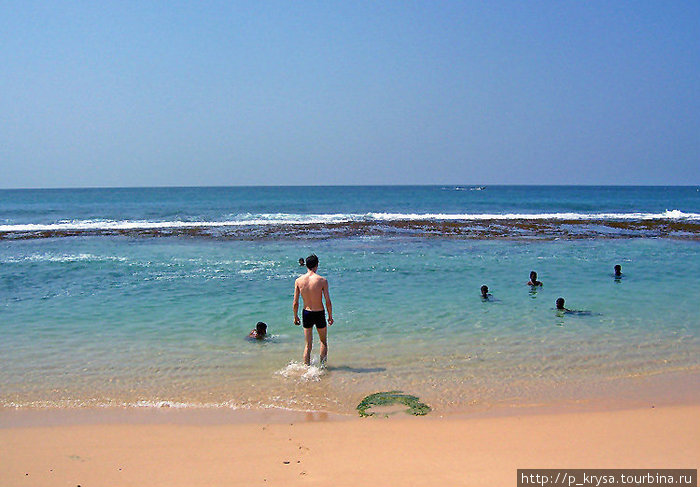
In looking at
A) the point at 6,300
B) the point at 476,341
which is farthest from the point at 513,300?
the point at 6,300

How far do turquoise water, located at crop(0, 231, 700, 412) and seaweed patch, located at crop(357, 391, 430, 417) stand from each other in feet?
0.50

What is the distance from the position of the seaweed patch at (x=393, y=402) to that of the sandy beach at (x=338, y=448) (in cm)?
22

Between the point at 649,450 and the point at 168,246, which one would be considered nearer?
the point at 649,450

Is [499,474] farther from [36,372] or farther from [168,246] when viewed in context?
[168,246]

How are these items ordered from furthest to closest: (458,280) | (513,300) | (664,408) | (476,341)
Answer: (458,280), (513,300), (476,341), (664,408)

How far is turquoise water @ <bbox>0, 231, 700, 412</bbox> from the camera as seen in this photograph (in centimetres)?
716

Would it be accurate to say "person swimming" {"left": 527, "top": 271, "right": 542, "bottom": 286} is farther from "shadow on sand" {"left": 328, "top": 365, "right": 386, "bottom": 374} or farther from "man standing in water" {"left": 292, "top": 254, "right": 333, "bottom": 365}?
"man standing in water" {"left": 292, "top": 254, "right": 333, "bottom": 365}

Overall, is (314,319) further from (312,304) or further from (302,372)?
(302,372)

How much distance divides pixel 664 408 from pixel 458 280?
28.1 feet

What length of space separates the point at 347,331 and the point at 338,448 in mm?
4456

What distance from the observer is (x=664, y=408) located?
634cm

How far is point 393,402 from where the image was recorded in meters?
6.61

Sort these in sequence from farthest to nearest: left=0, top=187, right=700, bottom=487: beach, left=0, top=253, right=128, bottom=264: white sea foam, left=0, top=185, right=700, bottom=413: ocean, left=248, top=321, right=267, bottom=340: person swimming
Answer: left=0, top=253, right=128, bottom=264: white sea foam
left=248, top=321, right=267, bottom=340: person swimming
left=0, top=185, right=700, bottom=413: ocean
left=0, top=187, right=700, bottom=487: beach

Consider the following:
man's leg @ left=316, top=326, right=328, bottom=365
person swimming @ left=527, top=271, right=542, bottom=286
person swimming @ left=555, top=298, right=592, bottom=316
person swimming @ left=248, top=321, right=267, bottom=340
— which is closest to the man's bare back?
man's leg @ left=316, top=326, right=328, bottom=365
